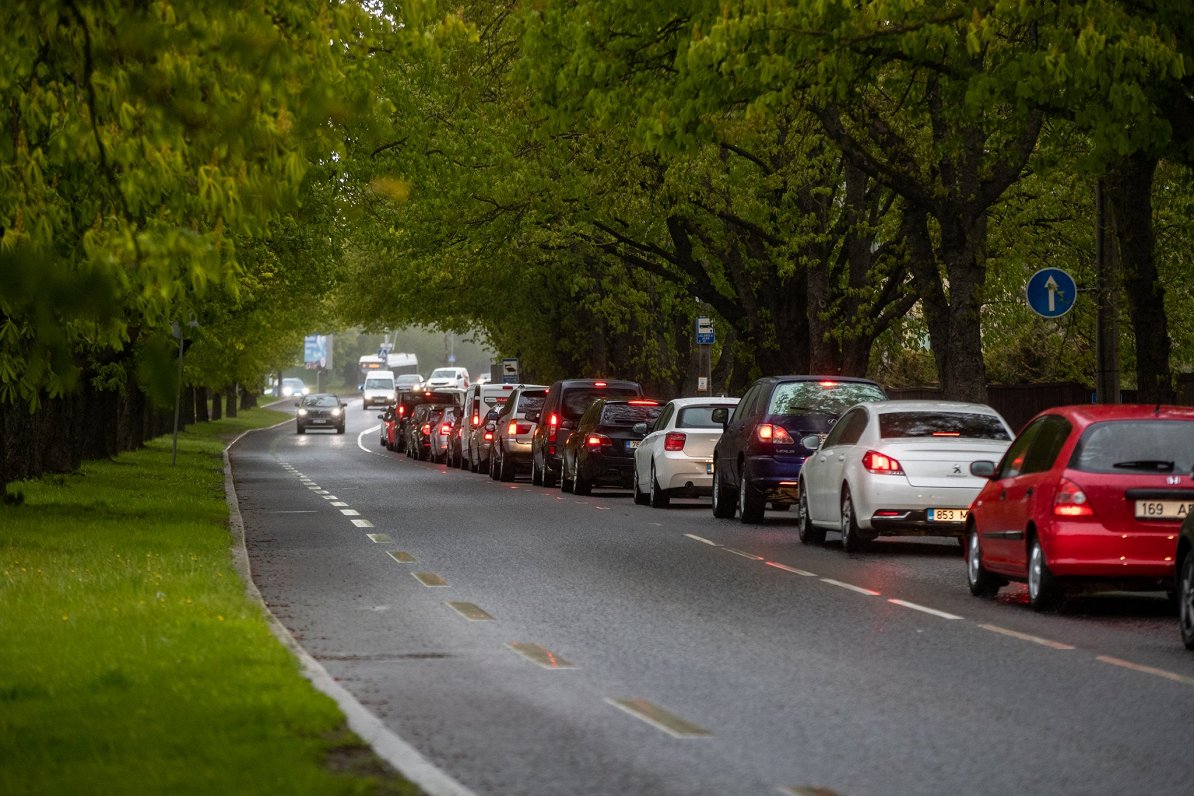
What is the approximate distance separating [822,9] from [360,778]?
1290 cm

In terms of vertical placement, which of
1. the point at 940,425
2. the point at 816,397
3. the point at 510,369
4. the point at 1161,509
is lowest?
the point at 1161,509

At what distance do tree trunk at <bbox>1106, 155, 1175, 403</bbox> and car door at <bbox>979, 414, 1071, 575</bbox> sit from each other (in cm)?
757

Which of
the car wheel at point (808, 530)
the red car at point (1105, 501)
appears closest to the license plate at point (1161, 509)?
the red car at point (1105, 501)

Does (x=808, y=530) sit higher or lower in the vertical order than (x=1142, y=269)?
lower

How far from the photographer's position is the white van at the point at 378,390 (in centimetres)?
12950

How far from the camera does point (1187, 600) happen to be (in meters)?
12.6

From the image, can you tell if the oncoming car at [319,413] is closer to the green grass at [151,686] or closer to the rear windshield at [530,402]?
the rear windshield at [530,402]

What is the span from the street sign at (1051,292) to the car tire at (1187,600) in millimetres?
11372

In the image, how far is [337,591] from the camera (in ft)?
52.9

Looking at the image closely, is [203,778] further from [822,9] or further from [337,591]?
[822,9]

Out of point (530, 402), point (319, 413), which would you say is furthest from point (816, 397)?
point (319, 413)

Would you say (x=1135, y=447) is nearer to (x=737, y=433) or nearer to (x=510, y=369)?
(x=737, y=433)

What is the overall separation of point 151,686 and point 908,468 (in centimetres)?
1148

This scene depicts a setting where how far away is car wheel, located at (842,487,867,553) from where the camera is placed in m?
20.4
